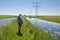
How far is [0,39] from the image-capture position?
12.1 metres

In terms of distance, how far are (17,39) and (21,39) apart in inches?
12.2

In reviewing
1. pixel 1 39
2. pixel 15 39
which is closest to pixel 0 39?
pixel 1 39

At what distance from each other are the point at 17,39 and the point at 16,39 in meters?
0.08

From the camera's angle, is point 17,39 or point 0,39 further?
point 17,39

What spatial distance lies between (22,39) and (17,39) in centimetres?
38

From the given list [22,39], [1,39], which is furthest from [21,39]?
[1,39]

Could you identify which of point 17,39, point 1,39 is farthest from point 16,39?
point 1,39

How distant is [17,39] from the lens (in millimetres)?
13234

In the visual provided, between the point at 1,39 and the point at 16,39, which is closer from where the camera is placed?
the point at 1,39

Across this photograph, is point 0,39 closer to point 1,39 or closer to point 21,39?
point 1,39

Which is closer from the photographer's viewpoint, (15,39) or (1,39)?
(1,39)

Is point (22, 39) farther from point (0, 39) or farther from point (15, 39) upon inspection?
point (0, 39)

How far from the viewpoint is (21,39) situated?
524 inches

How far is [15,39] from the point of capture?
1327 cm
